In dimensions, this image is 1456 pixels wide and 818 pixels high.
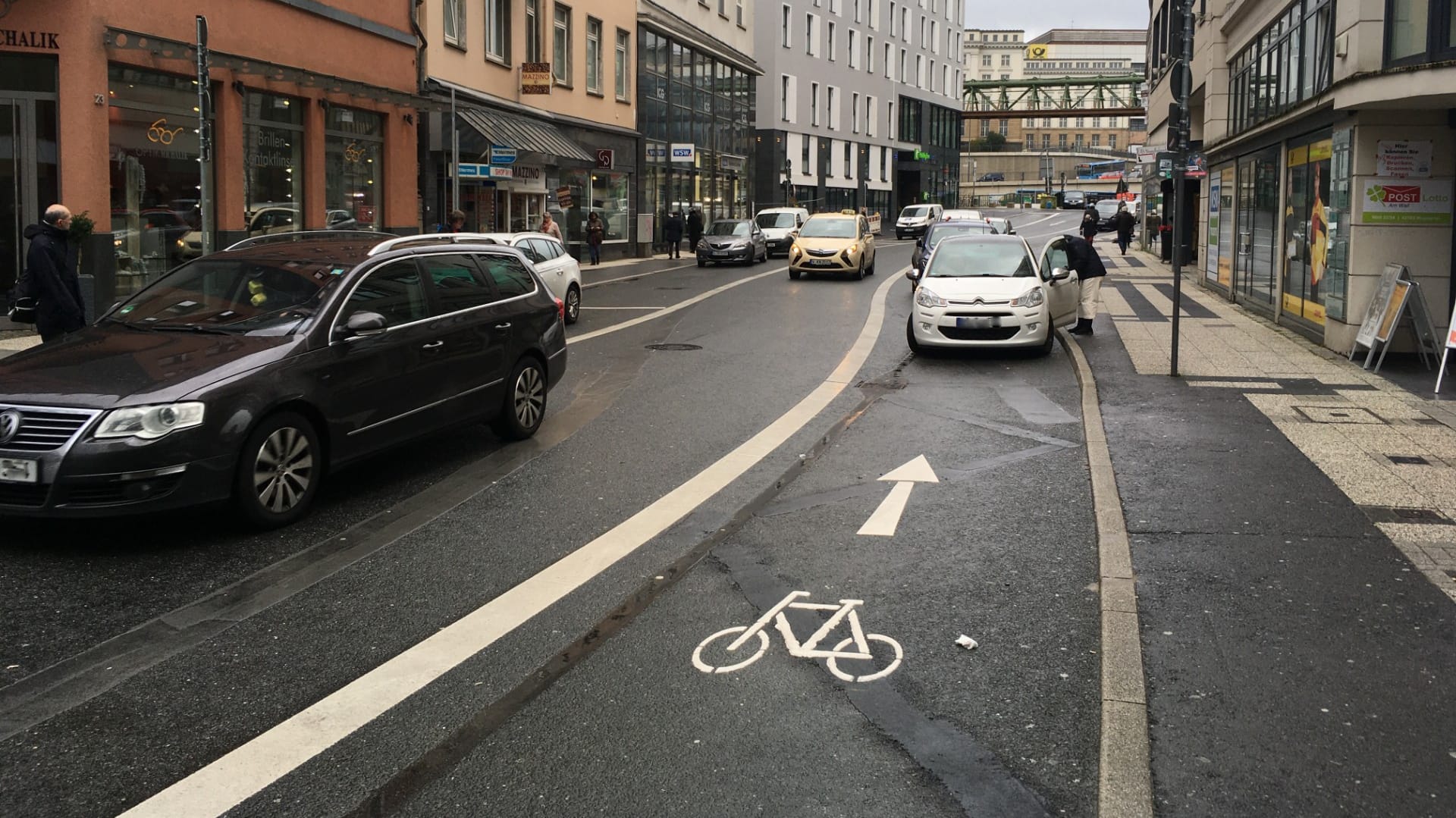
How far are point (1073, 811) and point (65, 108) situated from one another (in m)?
17.2

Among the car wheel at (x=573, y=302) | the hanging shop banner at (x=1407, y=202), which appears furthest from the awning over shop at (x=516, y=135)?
the hanging shop banner at (x=1407, y=202)

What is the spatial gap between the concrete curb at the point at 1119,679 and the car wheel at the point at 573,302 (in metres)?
12.5

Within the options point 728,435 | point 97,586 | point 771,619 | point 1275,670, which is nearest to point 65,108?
point 728,435

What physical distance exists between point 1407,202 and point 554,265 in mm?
11418

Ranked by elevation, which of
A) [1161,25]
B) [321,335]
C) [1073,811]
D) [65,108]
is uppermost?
[1161,25]

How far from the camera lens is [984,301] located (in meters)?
15.6

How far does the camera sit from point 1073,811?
3.98 m

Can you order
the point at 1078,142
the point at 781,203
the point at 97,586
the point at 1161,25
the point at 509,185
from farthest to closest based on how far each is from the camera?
the point at 1078,142, the point at 781,203, the point at 1161,25, the point at 509,185, the point at 97,586

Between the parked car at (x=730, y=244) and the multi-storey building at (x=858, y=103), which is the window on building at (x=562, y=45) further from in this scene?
the multi-storey building at (x=858, y=103)

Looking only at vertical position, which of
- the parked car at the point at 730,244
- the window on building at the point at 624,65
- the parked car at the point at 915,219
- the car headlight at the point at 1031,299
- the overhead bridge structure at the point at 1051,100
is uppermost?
the overhead bridge structure at the point at 1051,100

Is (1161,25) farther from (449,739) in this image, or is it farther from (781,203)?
(449,739)

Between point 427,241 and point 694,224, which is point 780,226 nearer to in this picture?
point 694,224

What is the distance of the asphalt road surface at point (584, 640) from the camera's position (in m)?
4.18

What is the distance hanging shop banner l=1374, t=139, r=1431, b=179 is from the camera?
48.3 ft
